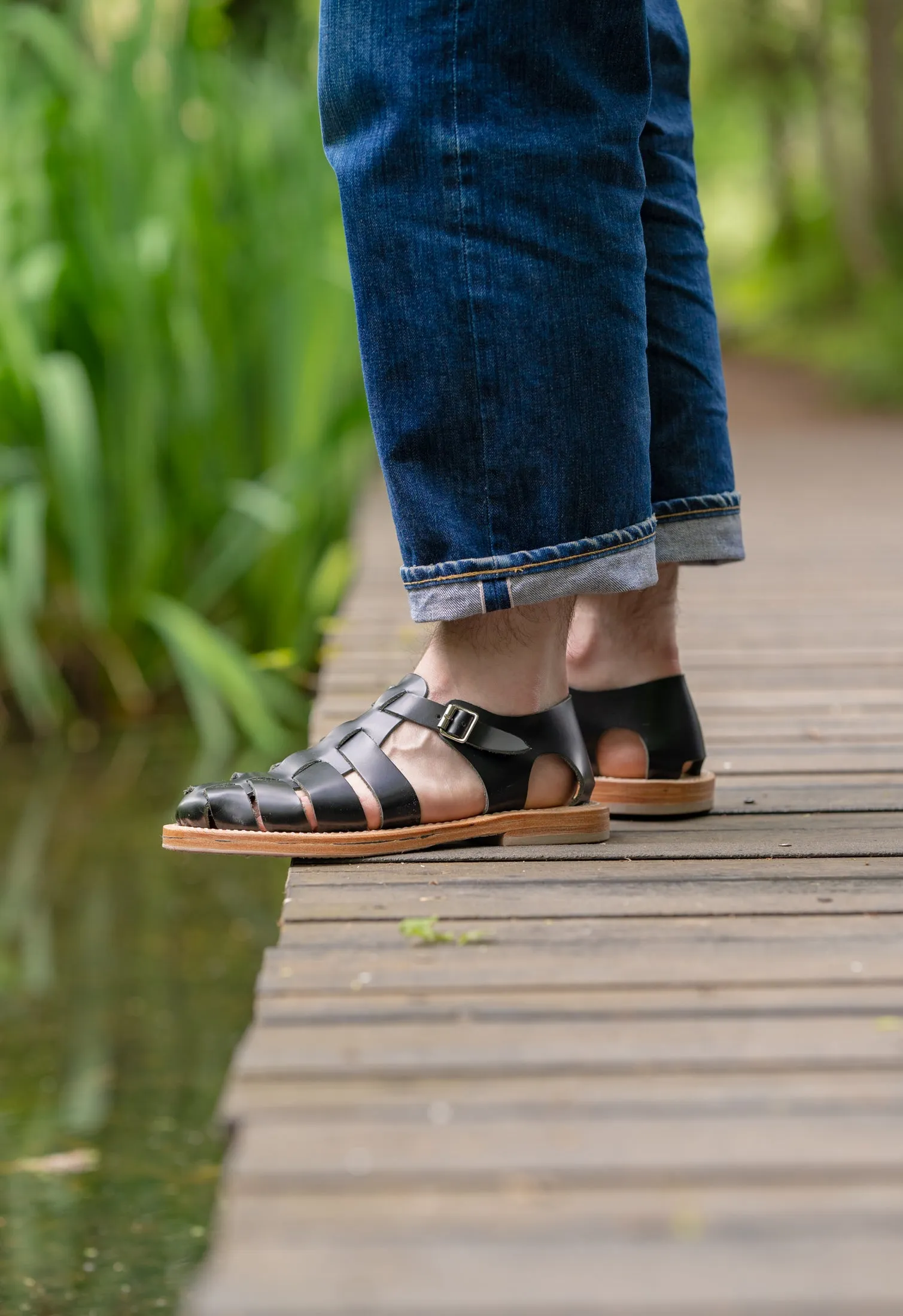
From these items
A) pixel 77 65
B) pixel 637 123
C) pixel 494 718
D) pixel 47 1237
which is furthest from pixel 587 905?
pixel 77 65

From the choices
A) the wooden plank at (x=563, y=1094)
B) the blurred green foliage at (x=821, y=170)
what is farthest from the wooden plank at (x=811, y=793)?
the blurred green foliage at (x=821, y=170)

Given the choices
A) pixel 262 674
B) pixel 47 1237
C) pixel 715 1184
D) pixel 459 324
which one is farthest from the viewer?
pixel 262 674

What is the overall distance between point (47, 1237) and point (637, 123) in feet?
3.54

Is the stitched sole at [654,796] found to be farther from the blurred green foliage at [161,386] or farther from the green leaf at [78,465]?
the green leaf at [78,465]

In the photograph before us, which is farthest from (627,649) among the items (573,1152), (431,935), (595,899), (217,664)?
(217,664)

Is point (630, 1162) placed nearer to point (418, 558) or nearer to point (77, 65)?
point (418, 558)

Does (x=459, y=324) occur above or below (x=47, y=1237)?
above

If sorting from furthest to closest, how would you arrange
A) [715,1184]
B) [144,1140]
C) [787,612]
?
[787,612], [144,1140], [715,1184]

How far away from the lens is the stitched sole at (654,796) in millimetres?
1350

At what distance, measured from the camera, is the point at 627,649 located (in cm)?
137

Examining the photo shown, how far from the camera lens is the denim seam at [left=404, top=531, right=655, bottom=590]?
111cm

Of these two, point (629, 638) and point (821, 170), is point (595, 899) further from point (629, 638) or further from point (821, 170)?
point (821, 170)

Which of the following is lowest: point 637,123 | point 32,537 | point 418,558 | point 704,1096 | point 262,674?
point 262,674

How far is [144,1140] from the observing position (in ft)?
5.45
